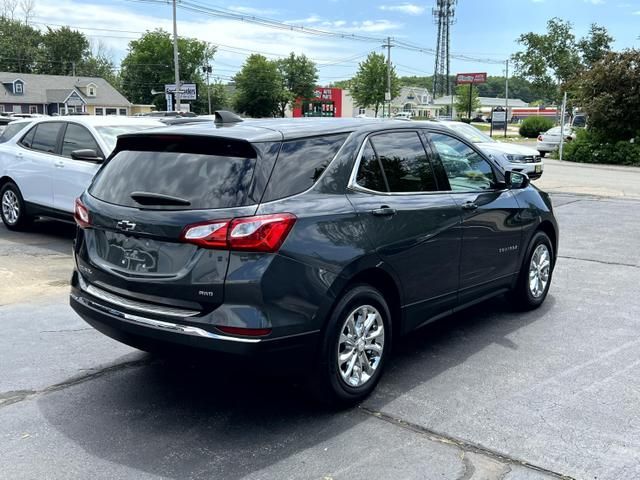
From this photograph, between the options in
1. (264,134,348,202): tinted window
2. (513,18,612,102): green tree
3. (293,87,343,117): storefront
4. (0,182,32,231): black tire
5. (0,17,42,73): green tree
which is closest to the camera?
(264,134,348,202): tinted window

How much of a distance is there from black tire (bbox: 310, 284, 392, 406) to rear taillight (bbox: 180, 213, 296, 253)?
603 millimetres

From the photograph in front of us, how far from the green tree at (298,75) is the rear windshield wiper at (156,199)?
88084 mm

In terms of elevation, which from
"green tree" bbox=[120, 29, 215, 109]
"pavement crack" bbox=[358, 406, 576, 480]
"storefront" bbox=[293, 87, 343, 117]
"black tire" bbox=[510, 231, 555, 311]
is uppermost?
"green tree" bbox=[120, 29, 215, 109]

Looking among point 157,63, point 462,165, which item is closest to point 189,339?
point 462,165

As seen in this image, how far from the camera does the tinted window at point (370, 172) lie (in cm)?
423

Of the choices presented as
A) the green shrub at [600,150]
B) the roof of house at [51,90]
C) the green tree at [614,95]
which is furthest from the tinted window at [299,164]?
the roof of house at [51,90]

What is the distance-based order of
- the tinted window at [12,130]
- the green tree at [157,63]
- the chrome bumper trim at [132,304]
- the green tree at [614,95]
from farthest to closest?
the green tree at [157,63]
the green tree at [614,95]
the tinted window at [12,130]
the chrome bumper trim at [132,304]

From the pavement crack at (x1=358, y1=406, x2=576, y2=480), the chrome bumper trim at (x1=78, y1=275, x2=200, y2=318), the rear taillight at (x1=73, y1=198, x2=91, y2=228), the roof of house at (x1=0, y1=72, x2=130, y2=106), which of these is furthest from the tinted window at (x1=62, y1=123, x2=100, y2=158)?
the roof of house at (x1=0, y1=72, x2=130, y2=106)

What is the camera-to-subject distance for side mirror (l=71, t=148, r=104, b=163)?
8.45 meters

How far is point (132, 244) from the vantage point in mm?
3824

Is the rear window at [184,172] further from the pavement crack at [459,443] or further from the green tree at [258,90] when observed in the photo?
the green tree at [258,90]

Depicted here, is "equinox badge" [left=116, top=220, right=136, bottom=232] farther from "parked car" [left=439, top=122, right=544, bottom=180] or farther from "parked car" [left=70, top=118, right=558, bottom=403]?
"parked car" [left=439, top=122, right=544, bottom=180]

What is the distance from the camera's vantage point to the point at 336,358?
386 cm

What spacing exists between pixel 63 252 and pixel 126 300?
5487 mm
